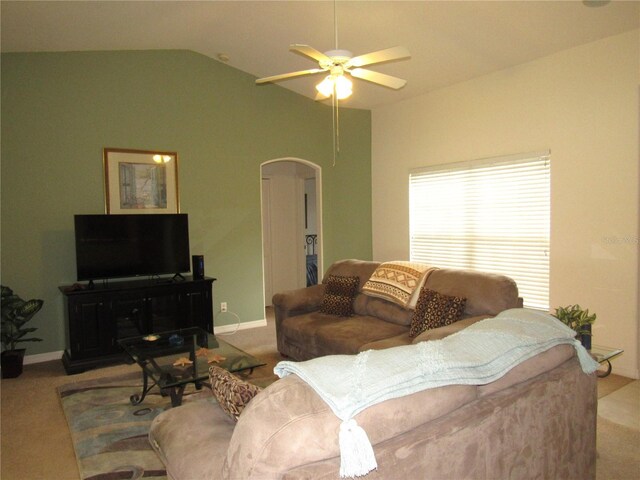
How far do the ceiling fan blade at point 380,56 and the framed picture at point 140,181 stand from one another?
2.96 metres

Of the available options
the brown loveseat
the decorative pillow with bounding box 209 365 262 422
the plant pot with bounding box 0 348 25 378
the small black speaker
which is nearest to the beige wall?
the brown loveseat

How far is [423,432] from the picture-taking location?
135cm

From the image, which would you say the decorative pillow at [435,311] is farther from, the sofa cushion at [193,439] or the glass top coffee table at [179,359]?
the sofa cushion at [193,439]

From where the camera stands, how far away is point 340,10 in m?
3.79

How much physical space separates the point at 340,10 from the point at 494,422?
136 inches

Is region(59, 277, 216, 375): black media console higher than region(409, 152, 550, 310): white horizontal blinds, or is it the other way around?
region(409, 152, 550, 310): white horizontal blinds

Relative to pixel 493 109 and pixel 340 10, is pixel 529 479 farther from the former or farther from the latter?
pixel 493 109

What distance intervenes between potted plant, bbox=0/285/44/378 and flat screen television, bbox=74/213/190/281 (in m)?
0.50

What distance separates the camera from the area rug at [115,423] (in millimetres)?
2572

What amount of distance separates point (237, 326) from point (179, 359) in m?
2.49

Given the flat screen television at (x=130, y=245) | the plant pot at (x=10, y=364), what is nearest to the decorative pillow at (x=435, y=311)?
the flat screen television at (x=130, y=245)

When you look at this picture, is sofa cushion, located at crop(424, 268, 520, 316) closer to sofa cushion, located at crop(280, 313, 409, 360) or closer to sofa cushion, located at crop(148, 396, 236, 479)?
sofa cushion, located at crop(280, 313, 409, 360)

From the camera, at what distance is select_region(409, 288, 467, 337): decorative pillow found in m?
3.30

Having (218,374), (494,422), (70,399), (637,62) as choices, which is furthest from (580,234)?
(70,399)
